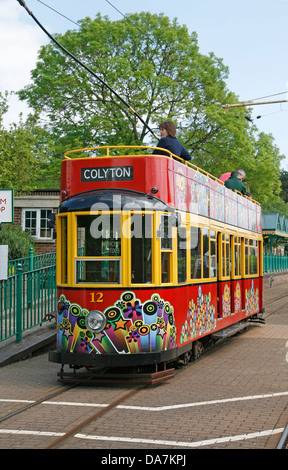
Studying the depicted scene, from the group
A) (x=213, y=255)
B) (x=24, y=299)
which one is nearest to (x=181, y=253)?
(x=213, y=255)

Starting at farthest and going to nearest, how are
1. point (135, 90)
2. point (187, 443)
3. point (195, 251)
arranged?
1. point (135, 90)
2. point (195, 251)
3. point (187, 443)

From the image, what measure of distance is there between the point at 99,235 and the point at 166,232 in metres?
0.95

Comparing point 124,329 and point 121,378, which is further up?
point 124,329

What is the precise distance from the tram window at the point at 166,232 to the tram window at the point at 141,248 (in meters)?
0.22

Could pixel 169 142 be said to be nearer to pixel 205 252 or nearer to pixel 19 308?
pixel 205 252

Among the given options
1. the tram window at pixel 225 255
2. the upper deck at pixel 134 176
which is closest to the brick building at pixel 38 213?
the tram window at pixel 225 255

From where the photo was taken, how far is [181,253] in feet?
31.9

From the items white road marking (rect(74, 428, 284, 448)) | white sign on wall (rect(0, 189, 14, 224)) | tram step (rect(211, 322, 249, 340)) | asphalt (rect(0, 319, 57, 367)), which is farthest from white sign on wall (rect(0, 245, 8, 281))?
white road marking (rect(74, 428, 284, 448))

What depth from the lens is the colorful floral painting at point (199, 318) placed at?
9953 mm

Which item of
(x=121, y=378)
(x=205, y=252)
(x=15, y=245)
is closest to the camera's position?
(x=121, y=378)

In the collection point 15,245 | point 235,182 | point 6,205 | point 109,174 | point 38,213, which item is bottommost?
point 15,245

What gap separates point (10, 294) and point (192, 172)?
157 inches

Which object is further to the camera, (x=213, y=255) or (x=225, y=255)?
(x=225, y=255)
